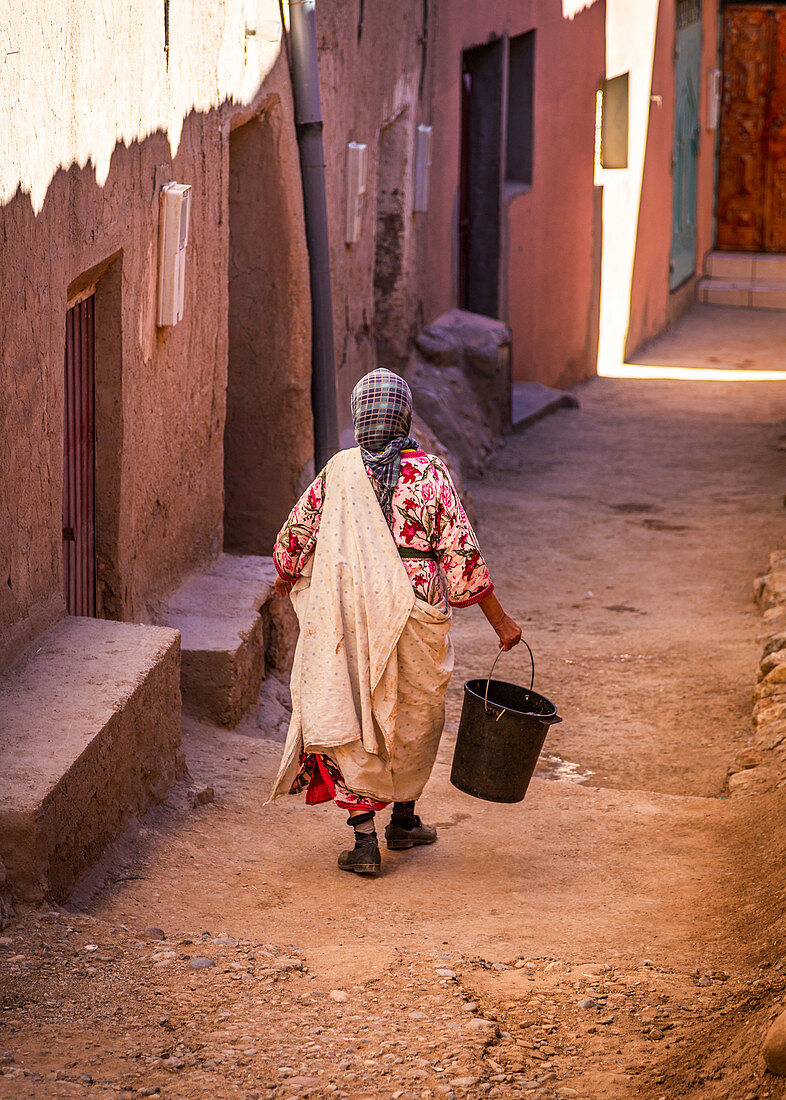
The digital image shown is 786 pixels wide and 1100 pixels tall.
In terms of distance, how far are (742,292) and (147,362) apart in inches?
588

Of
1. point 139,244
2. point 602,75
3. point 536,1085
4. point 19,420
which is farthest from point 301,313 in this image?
point 602,75

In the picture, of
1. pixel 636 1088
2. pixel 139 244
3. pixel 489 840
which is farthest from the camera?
pixel 139 244

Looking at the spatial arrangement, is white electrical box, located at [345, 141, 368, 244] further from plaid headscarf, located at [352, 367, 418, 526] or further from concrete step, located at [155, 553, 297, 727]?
plaid headscarf, located at [352, 367, 418, 526]

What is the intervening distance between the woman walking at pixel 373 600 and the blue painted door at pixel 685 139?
→ 1418 centimetres

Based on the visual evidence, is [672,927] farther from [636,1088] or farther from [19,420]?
[19,420]

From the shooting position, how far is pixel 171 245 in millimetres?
4855

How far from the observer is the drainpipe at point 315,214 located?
6.40 m

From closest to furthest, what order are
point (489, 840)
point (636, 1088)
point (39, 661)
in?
1. point (636, 1088)
2. point (39, 661)
3. point (489, 840)

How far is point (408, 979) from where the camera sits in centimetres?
306

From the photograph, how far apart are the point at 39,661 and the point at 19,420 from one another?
67cm

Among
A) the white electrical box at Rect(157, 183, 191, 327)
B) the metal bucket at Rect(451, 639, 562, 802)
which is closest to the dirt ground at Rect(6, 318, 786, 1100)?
the metal bucket at Rect(451, 639, 562, 802)

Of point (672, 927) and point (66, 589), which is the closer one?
point (672, 927)

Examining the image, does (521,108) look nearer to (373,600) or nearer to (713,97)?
(713,97)

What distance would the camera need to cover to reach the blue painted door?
17.0 meters
